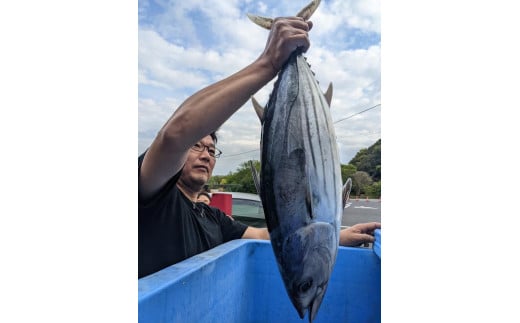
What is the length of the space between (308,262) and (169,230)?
0.57 meters

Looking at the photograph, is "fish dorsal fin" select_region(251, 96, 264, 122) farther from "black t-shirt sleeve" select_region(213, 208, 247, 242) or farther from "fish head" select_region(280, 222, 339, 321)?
"black t-shirt sleeve" select_region(213, 208, 247, 242)

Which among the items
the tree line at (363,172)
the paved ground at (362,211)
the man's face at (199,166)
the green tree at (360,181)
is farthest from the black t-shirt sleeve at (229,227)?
the green tree at (360,181)

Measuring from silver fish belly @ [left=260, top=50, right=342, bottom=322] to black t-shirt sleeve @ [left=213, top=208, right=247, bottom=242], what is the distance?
1.90 ft

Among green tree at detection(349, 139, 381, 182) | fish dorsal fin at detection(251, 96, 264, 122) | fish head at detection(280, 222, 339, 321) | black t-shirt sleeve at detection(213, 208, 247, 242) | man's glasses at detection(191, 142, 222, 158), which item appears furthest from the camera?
black t-shirt sleeve at detection(213, 208, 247, 242)

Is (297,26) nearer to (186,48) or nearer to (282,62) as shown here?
(282,62)

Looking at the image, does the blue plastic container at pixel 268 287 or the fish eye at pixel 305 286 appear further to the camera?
the blue plastic container at pixel 268 287

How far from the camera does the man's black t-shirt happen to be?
1.14m

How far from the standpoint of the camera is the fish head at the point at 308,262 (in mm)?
840

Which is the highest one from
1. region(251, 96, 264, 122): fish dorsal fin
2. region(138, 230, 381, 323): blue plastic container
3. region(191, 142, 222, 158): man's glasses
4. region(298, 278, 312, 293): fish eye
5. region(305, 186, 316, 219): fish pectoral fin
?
region(251, 96, 264, 122): fish dorsal fin

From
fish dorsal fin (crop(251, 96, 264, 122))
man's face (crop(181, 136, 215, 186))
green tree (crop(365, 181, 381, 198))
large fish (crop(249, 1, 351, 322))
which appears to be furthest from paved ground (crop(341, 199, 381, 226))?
man's face (crop(181, 136, 215, 186))

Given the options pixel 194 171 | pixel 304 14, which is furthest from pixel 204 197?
pixel 304 14

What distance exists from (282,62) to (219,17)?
391 mm

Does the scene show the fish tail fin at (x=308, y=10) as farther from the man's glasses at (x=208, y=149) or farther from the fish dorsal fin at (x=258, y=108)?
the man's glasses at (x=208, y=149)

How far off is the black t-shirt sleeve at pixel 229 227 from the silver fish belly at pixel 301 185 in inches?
22.8
